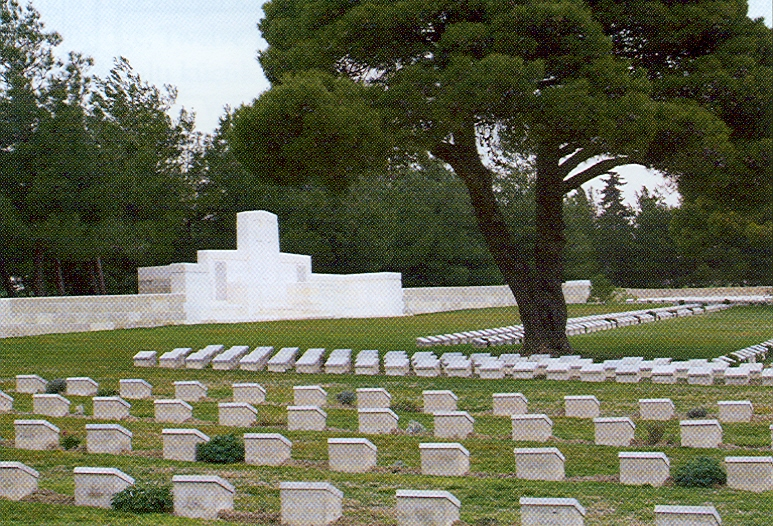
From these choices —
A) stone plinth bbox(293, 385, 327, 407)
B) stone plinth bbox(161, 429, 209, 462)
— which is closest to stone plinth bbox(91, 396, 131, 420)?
stone plinth bbox(293, 385, 327, 407)

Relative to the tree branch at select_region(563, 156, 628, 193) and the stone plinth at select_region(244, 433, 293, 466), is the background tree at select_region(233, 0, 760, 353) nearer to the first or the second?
the tree branch at select_region(563, 156, 628, 193)

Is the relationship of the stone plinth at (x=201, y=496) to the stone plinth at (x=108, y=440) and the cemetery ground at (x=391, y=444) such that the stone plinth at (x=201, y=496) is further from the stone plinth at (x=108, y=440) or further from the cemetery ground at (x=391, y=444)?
the stone plinth at (x=108, y=440)

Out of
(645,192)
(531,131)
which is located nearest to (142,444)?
(531,131)

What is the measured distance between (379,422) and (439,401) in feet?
5.16

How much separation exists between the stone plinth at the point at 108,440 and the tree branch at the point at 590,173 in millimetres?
11209

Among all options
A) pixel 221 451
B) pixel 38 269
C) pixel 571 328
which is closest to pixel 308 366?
pixel 221 451

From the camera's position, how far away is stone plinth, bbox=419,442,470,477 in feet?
25.4

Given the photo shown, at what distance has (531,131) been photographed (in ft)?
54.0

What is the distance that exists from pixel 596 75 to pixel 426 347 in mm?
7000

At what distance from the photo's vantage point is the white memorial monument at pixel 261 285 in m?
27.3

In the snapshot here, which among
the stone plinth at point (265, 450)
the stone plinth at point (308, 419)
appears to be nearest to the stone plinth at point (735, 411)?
the stone plinth at point (308, 419)

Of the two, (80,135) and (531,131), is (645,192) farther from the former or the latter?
(531,131)

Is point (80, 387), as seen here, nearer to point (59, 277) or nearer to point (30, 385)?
point (30, 385)

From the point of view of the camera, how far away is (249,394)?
12227 millimetres
